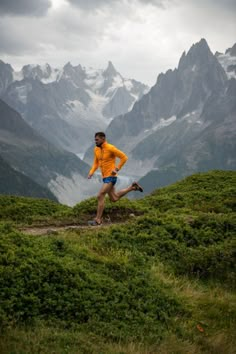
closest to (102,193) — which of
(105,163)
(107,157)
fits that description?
(105,163)

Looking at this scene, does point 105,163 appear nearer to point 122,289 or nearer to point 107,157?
point 107,157

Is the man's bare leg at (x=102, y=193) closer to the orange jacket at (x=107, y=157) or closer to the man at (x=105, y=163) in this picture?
the man at (x=105, y=163)

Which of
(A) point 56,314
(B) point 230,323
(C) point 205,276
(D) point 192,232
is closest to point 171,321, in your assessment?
(B) point 230,323

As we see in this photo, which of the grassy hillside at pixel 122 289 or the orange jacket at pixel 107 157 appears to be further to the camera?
the orange jacket at pixel 107 157

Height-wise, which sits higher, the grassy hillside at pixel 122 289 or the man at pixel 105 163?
the man at pixel 105 163

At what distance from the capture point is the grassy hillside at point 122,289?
8617 millimetres

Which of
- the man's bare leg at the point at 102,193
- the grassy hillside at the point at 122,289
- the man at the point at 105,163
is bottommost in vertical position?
the grassy hillside at the point at 122,289

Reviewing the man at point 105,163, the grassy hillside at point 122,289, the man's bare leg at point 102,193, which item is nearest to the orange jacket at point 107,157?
the man at point 105,163

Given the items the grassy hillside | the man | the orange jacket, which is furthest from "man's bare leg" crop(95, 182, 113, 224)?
the grassy hillside

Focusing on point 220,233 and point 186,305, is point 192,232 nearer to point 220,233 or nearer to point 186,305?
point 220,233

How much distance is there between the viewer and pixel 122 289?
10.3 m

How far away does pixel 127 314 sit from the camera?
9617mm

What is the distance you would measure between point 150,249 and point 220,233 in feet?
10.1

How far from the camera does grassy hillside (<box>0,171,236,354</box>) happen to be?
862cm
